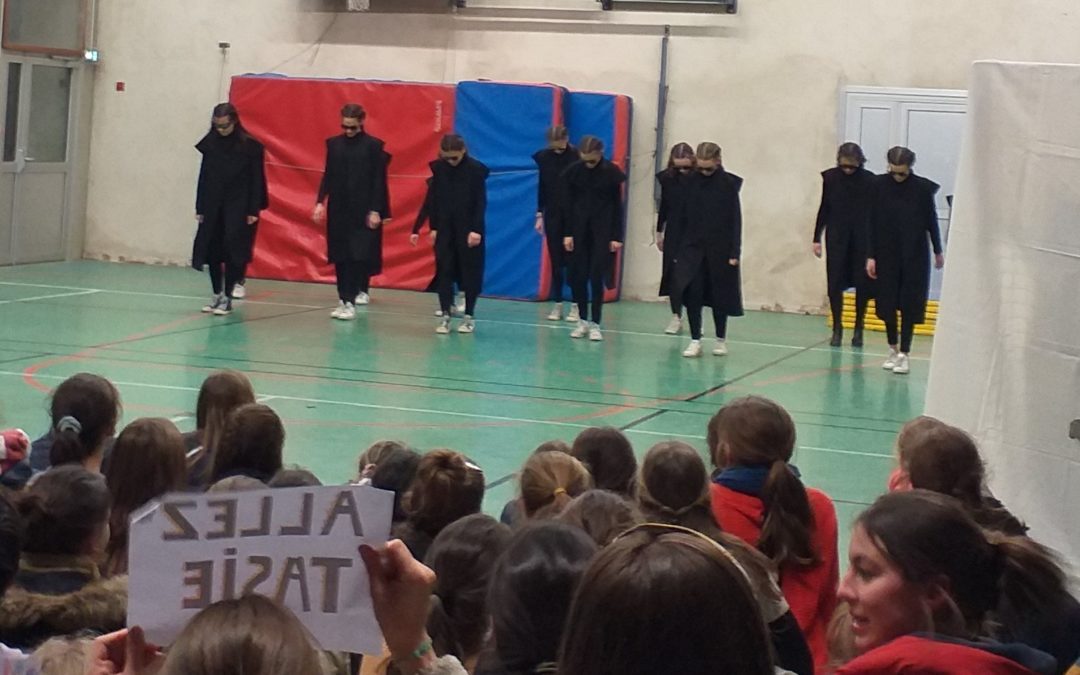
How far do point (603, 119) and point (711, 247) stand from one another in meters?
4.12

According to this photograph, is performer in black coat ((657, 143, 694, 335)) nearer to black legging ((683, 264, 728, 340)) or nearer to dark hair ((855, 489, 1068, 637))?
black legging ((683, 264, 728, 340))

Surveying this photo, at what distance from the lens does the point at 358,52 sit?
18.5m

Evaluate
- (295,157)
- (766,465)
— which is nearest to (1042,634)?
(766,465)

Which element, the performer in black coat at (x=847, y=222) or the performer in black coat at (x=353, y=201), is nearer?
the performer in black coat at (x=847, y=222)

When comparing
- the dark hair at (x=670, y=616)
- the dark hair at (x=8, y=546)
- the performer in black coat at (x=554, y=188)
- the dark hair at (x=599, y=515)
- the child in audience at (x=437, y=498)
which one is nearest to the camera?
the dark hair at (x=670, y=616)

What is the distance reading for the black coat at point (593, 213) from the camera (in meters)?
14.0

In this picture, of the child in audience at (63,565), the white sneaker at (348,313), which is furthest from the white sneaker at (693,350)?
the child in audience at (63,565)

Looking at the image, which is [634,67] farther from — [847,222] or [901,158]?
[901,158]

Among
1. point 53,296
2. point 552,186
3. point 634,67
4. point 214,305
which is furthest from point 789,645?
point 634,67

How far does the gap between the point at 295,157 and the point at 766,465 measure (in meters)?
14.8

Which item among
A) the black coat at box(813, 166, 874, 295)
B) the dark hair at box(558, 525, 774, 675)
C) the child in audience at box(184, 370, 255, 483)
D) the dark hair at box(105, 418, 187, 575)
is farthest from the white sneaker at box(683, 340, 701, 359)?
the dark hair at box(558, 525, 774, 675)

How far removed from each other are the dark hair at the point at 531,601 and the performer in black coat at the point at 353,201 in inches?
481

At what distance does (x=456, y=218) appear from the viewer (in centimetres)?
1404

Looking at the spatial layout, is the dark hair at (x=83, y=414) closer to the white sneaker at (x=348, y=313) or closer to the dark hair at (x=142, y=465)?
the dark hair at (x=142, y=465)
